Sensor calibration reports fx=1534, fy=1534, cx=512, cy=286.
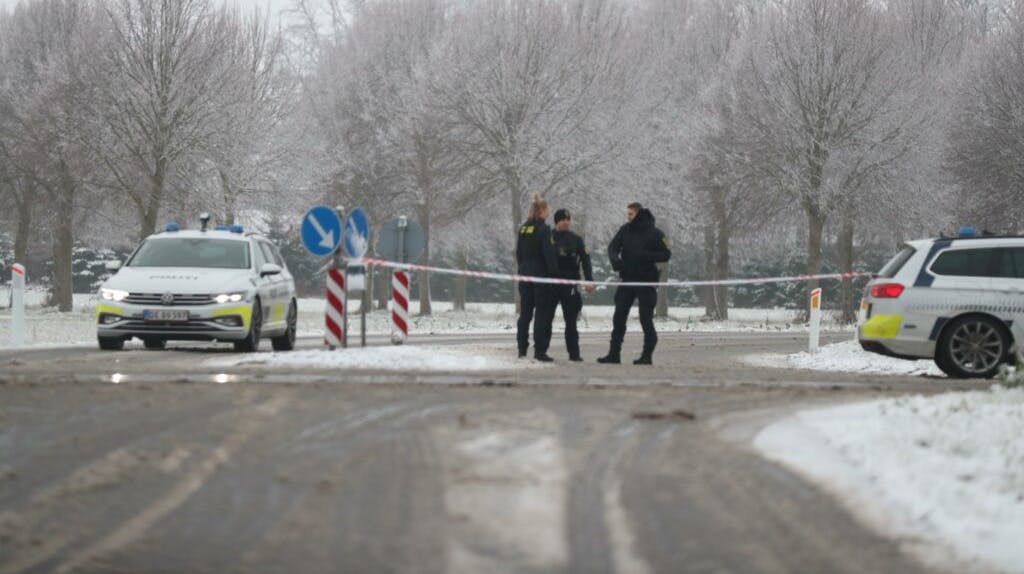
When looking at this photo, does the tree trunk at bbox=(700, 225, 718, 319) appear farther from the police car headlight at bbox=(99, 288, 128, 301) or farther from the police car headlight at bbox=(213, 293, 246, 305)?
the police car headlight at bbox=(99, 288, 128, 301)

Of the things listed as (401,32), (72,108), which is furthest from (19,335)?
(401,32)

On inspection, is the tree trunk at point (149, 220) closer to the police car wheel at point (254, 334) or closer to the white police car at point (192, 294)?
the white police car at point (192, 294)

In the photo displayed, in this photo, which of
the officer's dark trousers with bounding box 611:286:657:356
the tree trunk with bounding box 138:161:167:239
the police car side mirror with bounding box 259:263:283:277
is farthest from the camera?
the tree trunk with bounding box 138:161:167:239

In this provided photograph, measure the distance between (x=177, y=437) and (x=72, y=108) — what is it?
34118 mm

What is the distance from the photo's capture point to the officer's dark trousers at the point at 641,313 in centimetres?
1747

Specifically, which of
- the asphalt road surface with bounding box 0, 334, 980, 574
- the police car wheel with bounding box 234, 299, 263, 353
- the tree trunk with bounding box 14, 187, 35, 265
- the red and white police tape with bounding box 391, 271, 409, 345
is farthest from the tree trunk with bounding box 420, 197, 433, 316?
the asphalt road surface with bounding box 0, 334, 980, 574

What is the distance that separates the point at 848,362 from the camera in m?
21.0

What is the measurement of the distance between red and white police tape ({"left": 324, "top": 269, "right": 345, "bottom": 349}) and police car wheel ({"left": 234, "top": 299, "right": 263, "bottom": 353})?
187 cm

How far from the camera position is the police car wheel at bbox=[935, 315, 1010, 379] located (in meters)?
16.1

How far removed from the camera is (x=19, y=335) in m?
22.4

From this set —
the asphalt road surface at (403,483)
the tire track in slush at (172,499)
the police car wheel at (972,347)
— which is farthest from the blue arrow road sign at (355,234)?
the tire track in slush at (172,499)

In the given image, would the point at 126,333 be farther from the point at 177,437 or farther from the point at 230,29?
the point at 230,29

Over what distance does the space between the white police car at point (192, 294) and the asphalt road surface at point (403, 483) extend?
670 centimetres

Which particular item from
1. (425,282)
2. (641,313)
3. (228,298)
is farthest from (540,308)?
(425,282)
